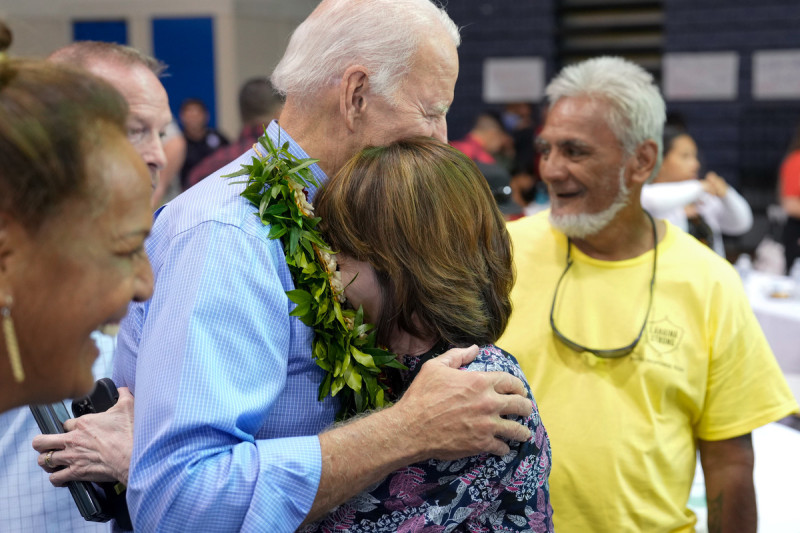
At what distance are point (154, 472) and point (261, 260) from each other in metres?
0.39

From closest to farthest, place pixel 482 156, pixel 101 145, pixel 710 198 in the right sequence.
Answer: pixel 101 145 < pixel 710 198 < pixel 482 156

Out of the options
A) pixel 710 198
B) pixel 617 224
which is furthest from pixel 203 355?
pixel 710 198

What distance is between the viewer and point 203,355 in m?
1.23

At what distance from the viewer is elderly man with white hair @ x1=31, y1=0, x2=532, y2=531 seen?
1.21m

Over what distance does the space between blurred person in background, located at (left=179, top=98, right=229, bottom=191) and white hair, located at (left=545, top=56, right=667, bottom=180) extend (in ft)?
22.5

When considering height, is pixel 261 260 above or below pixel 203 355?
above

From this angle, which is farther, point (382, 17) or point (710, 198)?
point (710, 198)

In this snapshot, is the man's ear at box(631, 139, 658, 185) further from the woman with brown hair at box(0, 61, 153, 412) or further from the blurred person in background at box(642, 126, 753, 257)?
the woman with brown hair at box(0, 61, 153, 412)

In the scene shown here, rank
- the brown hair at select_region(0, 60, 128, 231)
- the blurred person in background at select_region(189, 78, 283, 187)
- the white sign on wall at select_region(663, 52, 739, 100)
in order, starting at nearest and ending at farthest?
the brown hair at select_region(0, 60, 128, 231) < the blurred person in background at select_region(189, 78, 283, 187) < the white sign on wall at select_region(663, 52, 739, 100)

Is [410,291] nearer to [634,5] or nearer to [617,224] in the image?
[617,224]

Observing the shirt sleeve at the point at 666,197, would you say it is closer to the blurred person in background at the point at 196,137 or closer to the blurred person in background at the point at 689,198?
the blurred person in background at the point at 689,198

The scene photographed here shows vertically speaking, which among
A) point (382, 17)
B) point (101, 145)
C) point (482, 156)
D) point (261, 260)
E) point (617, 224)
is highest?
point (382, 17)

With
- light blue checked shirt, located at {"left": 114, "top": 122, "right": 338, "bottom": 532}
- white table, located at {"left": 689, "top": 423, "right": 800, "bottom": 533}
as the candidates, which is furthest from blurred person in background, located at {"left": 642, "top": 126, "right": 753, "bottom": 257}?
light blue checked shirt, located at {"left": 114, "top": 122, "right": 338, "bottom": 532}

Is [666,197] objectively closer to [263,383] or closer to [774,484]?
[774,484]
